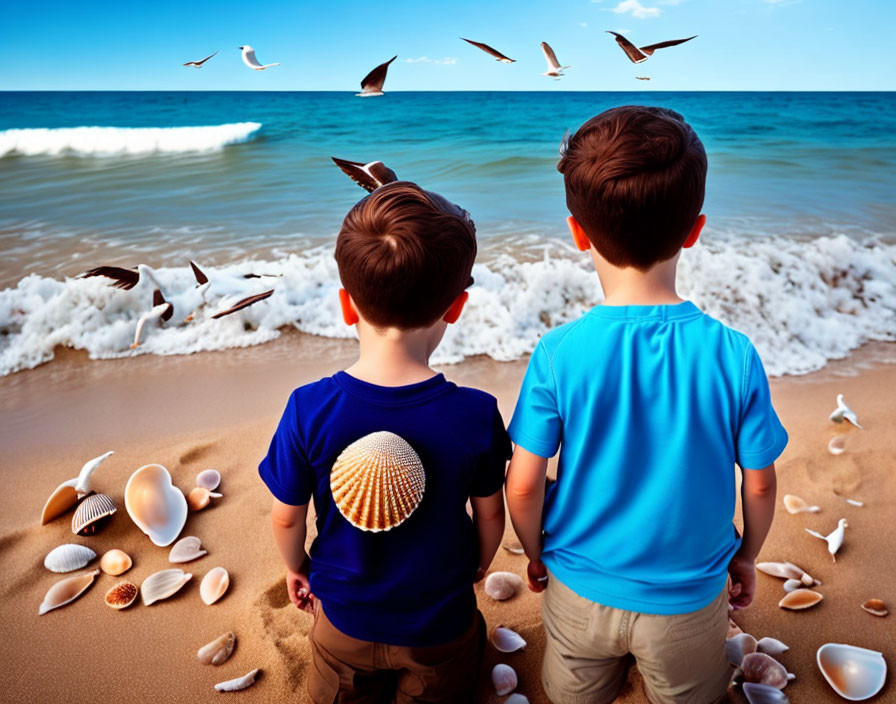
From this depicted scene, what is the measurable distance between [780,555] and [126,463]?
2.58 m

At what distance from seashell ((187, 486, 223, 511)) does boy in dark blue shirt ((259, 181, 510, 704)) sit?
3.41 feet

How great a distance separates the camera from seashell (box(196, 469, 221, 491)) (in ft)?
8.03

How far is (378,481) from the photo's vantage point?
45.1 inches

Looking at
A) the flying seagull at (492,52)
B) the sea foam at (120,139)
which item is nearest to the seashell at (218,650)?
the flying seagull at (492,52)

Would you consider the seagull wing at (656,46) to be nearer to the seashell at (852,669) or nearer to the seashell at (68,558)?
the seashell at (852,669)

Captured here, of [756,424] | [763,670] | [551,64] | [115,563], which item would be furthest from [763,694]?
[115,563]

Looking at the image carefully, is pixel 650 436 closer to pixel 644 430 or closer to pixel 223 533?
pixel 644 430

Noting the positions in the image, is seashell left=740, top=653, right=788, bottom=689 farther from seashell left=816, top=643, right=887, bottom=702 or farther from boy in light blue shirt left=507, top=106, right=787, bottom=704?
boy in light blue shirt left=507, top=106, right=787, bottom=704

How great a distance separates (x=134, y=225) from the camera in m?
6.94

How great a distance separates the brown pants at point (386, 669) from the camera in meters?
1.40

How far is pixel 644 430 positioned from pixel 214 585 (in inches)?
58.9

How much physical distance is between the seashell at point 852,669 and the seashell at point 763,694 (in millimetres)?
149

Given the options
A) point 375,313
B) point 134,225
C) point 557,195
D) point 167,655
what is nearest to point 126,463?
point 167,655

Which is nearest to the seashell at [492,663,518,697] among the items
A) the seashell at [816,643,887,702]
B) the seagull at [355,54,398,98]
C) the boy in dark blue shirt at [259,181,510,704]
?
the boy in dark blue shirt at [259,181,510,704]
